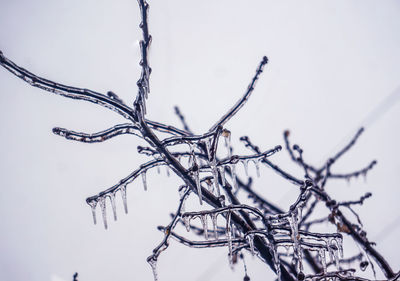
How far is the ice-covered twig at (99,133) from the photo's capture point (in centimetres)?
195

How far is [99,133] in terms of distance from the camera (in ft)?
6.58

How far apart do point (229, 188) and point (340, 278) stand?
1259 millimetres

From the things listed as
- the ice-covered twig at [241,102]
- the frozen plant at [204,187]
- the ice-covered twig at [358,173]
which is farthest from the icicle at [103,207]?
the ice-covered twig at [358,173]

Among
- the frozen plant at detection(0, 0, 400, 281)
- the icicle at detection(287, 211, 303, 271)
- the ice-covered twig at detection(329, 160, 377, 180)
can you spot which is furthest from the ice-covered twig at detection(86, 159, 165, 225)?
the ice-covered twig at detection(329, 160, 377, 180)

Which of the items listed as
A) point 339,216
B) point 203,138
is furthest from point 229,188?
point 339,216

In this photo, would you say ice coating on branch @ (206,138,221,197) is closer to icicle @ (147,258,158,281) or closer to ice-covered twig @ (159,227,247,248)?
ice-covered twig @ (159,227,247,248)

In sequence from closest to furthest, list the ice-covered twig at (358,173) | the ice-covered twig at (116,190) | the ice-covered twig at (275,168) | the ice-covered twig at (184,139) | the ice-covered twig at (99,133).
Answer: the ice-covered twig at (99,133), the ice-covered twig at (184,139), the ice-covered twig at (116,190), the ice-covered twig at (275,168), the ice-covered twig at (358,173)

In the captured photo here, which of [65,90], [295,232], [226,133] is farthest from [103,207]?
[295,232]

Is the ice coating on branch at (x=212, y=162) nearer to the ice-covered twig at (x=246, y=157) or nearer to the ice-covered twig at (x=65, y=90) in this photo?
the ice-covered twig at (x=246, y=157)

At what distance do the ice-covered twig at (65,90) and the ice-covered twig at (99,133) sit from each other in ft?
0.30

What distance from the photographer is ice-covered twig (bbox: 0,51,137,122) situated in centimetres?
163

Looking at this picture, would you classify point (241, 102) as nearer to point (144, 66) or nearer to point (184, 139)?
point (184, 139)

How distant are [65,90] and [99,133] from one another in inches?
14.4

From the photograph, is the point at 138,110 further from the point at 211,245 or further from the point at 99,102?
the point at 211,245
